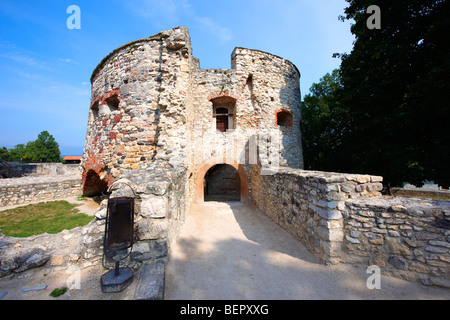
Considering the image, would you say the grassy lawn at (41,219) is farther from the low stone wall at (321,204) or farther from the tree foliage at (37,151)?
the tree foliage at (37,151)

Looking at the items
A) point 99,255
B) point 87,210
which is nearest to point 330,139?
point 99,255

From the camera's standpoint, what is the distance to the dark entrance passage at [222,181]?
42.0ft

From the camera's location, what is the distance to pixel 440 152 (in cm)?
466

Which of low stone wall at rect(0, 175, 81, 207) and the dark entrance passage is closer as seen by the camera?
low stone wall at rect(0, 175, 81, 207)

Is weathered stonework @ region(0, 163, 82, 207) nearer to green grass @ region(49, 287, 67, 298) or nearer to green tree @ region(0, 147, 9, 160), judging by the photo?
green grass @ region(49, 287, 67, 298)

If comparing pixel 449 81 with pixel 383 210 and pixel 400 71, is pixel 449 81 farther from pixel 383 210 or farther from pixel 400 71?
pixel 383 210

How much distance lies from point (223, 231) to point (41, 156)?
130ft

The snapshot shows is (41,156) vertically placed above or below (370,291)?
above

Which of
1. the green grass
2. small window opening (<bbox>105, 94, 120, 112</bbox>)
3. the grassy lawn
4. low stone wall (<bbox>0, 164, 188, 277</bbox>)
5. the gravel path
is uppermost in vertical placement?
small window opening (<bbox>105, 94, 120, 112</bbox>)

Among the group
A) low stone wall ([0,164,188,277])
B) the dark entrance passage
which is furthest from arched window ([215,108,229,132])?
low stone wall ([0,164,188,277])

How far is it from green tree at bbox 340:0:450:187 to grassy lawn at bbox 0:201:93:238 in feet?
33.4

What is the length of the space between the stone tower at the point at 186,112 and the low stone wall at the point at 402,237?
3.45 metres

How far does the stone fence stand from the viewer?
8.23 ft
